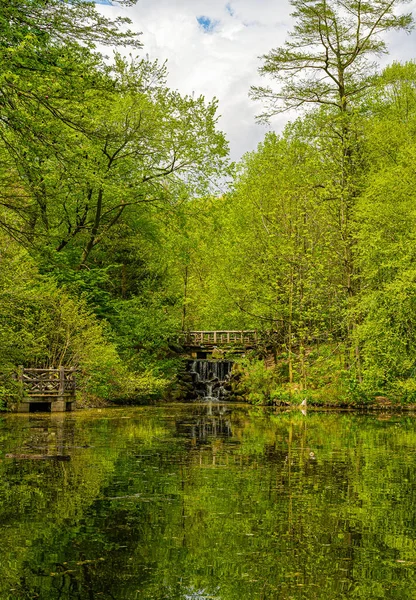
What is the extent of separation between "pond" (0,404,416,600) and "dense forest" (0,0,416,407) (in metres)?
6.61

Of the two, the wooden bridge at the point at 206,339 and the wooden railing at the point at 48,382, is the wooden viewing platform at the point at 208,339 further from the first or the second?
the wooden railing at the point at 48,382

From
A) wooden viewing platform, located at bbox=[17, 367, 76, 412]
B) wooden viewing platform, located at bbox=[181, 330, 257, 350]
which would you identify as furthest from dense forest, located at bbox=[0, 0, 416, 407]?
wooden viewing platform, located at bbox=[181, 330, 257, 350]

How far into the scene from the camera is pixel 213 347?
4253cm

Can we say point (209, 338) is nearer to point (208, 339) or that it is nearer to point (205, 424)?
point (208, 339)

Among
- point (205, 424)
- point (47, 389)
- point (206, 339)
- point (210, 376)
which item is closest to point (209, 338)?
point (206, 339)

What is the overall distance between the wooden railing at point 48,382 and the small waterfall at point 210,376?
12.1 meters

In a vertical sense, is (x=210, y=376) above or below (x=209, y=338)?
below

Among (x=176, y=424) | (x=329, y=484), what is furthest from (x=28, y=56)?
(x=176, y=424)

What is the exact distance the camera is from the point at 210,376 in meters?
38.9

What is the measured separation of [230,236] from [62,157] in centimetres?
2777

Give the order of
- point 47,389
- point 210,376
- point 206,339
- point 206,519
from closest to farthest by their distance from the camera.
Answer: point 206,519, point 47,389, point 210,376, point 206,339

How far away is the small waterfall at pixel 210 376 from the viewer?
37000 millimetres

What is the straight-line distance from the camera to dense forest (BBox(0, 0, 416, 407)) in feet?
78.9

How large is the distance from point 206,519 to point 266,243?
76.9ft
